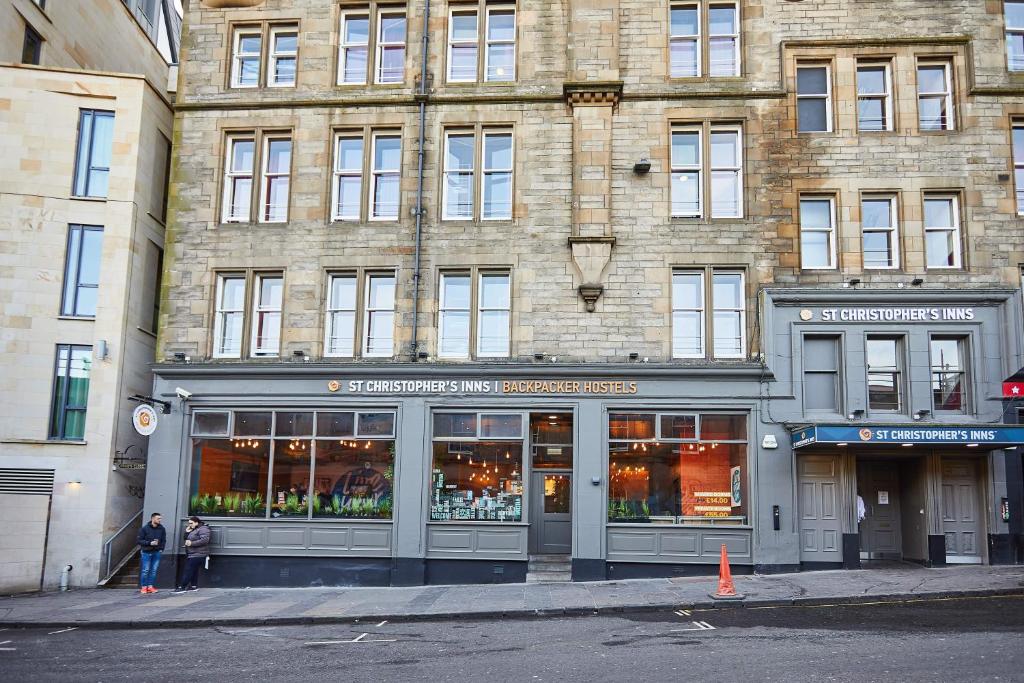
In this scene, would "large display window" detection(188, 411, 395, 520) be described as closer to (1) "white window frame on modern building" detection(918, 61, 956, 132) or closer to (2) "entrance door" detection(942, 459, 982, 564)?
(2) "entrance door" detection(942, 459, 982, 564)

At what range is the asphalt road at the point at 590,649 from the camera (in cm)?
1011

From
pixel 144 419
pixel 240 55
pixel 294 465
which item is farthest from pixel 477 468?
pixel 240 55

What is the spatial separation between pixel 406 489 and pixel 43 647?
320 inches

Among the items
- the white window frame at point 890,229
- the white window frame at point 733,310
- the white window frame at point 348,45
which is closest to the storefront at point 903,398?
the white window frame at point 733,310

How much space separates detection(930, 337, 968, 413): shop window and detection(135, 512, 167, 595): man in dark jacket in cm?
1714

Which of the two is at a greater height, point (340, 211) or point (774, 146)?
point (774, 146)

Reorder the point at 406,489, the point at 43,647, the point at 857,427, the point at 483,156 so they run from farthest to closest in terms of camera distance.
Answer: the point at 483,156 < the point at 406,489 < the point at 857,427 < the point at 43,647

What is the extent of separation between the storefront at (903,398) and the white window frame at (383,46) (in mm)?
10330

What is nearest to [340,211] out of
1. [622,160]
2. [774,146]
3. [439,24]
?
[439,24]

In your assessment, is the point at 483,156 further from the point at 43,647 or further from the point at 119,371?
the point at 43,647

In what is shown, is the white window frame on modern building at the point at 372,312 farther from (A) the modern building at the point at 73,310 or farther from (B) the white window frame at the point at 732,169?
(B) the white window frame at the point at 732,169

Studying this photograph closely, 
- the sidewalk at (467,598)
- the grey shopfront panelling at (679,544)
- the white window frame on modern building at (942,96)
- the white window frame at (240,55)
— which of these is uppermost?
the white window frame at (240,55)

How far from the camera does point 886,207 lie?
19891 mm

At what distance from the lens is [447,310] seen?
20.3 m
